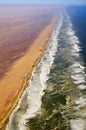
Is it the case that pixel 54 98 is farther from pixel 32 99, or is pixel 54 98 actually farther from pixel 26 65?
pixel 26 65

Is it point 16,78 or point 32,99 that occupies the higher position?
point 16,78

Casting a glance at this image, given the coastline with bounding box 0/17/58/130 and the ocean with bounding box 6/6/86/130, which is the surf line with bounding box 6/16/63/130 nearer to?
the ocean with bounding box 6/6/86/130

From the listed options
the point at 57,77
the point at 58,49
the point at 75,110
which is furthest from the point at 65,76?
the point at 58,49

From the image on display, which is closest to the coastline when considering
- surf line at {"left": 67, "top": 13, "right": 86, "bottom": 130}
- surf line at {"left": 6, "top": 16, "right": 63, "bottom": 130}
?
surf line at {"left": 6, "top": 16, "right": 63, "bottom": 130}

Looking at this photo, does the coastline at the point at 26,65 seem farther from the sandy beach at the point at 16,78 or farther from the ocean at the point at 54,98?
the ocean at the point at 54,98

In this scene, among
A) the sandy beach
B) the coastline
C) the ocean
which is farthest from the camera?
the sandy beach

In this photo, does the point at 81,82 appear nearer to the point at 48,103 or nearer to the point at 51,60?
the point at 48,103

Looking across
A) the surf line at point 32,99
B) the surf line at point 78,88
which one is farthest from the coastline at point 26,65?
the surf line at point 78,88

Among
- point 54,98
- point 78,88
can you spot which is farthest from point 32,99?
point 78,88
